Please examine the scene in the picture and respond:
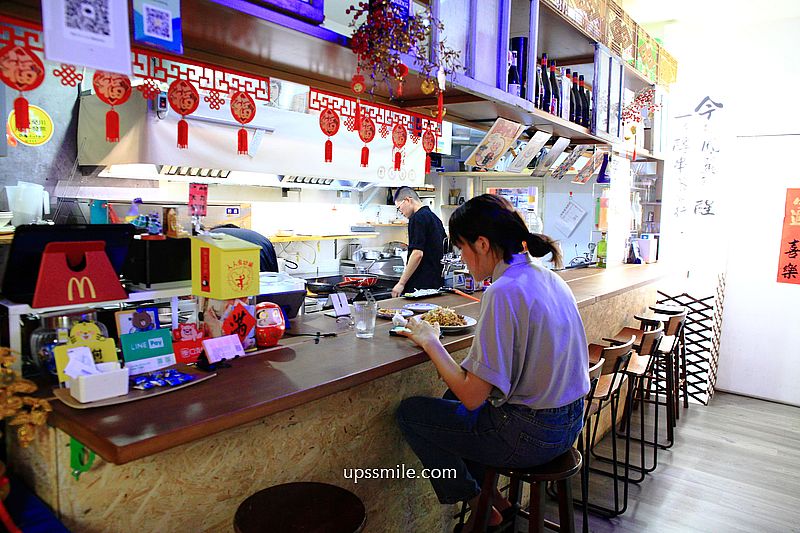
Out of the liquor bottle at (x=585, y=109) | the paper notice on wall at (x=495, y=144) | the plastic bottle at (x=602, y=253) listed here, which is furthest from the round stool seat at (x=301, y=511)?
the plastic bottle at (x=602, y=253)

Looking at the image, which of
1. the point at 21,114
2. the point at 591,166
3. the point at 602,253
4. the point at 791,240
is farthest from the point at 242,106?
the point at 791,240

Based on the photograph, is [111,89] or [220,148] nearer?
[111,89]

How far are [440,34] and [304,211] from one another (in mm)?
4779

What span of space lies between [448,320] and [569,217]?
6.59 metres

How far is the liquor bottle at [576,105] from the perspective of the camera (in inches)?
174

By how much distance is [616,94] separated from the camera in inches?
183

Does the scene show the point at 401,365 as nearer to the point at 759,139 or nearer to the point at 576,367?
the point at 576,367

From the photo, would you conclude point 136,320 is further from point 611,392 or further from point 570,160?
point 570,160

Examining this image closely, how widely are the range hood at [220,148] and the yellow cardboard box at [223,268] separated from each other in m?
1.66

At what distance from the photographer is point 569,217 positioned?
859 centimetres

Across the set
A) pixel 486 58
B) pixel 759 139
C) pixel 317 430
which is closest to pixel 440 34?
pixel 486 58

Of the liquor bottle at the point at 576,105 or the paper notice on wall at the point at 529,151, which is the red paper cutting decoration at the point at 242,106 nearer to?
the paper notice on wall at the point at 529,151

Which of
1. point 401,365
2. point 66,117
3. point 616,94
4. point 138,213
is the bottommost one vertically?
point 401,365

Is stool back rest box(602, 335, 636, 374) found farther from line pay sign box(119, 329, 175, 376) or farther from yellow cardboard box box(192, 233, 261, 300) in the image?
line pay sign box(119, 329, 175, 376)
